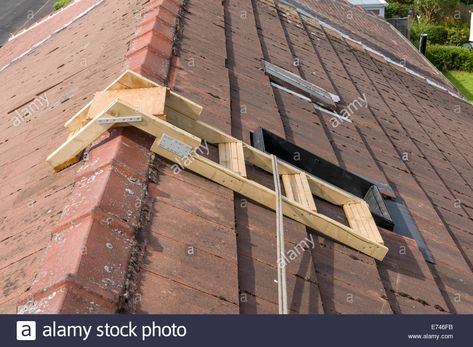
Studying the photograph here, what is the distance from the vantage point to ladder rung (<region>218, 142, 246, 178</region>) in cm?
422

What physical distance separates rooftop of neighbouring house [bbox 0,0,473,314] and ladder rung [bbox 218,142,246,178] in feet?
0.74

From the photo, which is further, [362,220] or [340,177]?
[340,177]

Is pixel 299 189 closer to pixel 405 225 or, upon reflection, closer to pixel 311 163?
pixel 311 163

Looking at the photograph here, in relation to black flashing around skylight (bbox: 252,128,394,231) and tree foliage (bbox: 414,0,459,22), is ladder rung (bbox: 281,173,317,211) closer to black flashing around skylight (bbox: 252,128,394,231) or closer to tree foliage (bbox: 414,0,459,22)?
black flashing around skylight (bbox: 252,128,394,231)

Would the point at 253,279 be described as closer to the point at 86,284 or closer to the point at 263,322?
the point at 263,322

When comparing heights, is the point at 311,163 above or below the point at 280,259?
below

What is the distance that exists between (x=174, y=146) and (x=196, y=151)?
286 mm

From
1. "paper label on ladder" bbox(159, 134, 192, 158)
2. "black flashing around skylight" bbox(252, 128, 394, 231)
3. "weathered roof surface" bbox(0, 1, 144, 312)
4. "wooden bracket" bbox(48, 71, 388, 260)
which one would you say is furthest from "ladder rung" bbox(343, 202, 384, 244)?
"weathered roof surface" bbox(0, 1, 144, 312)

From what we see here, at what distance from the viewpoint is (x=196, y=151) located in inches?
165

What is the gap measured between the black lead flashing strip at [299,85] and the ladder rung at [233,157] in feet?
8.93

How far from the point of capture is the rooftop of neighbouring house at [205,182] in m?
3.12

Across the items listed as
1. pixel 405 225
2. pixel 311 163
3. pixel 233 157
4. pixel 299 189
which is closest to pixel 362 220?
pixel 299 189

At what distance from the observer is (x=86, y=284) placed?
278 centimetres

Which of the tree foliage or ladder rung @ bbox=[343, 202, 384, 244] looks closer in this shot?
ladder rung @ bbox=[343, 202, 384, 244]
